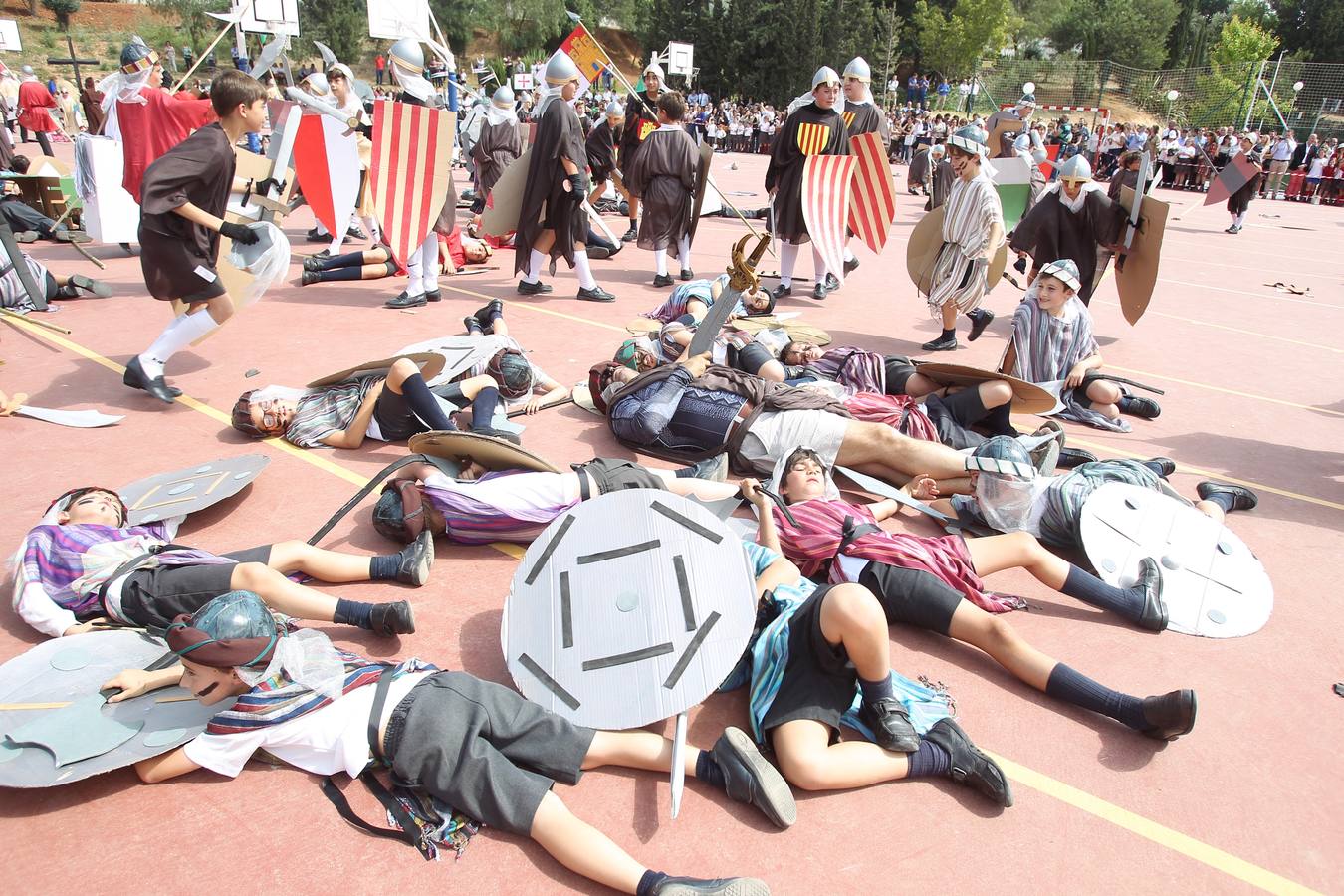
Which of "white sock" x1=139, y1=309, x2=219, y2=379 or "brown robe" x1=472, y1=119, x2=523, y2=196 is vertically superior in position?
"brown robe" x1=472, y1=119, x2=523, y2=196

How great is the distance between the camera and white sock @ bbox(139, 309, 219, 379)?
526cm

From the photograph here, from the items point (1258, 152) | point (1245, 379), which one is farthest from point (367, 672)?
point (1258, 152)

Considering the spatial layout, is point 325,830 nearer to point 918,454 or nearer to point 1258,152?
point 918,454

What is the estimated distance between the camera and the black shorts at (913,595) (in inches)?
119

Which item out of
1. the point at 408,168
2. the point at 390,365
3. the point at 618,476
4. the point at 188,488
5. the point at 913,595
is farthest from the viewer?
the point at 408,168

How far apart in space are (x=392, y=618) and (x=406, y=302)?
17.0 feet

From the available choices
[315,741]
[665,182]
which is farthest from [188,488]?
[665,182]

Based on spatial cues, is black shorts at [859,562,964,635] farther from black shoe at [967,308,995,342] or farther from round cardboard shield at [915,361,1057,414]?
black shoe at [967,308,995,342]

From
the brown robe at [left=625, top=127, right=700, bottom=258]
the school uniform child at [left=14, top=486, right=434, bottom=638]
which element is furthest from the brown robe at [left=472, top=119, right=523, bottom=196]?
the school uniform child at [left=14, top=486, right=434, bottom=638]

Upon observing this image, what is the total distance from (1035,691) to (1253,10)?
65.2m

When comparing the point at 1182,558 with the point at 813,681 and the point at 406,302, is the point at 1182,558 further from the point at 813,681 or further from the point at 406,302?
the point at 406,302

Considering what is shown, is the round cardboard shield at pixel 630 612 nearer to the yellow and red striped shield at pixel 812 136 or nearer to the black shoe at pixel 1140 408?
the black shoe at pixel 1140 408

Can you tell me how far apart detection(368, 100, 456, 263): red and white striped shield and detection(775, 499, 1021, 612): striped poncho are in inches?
180

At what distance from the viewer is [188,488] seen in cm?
381
